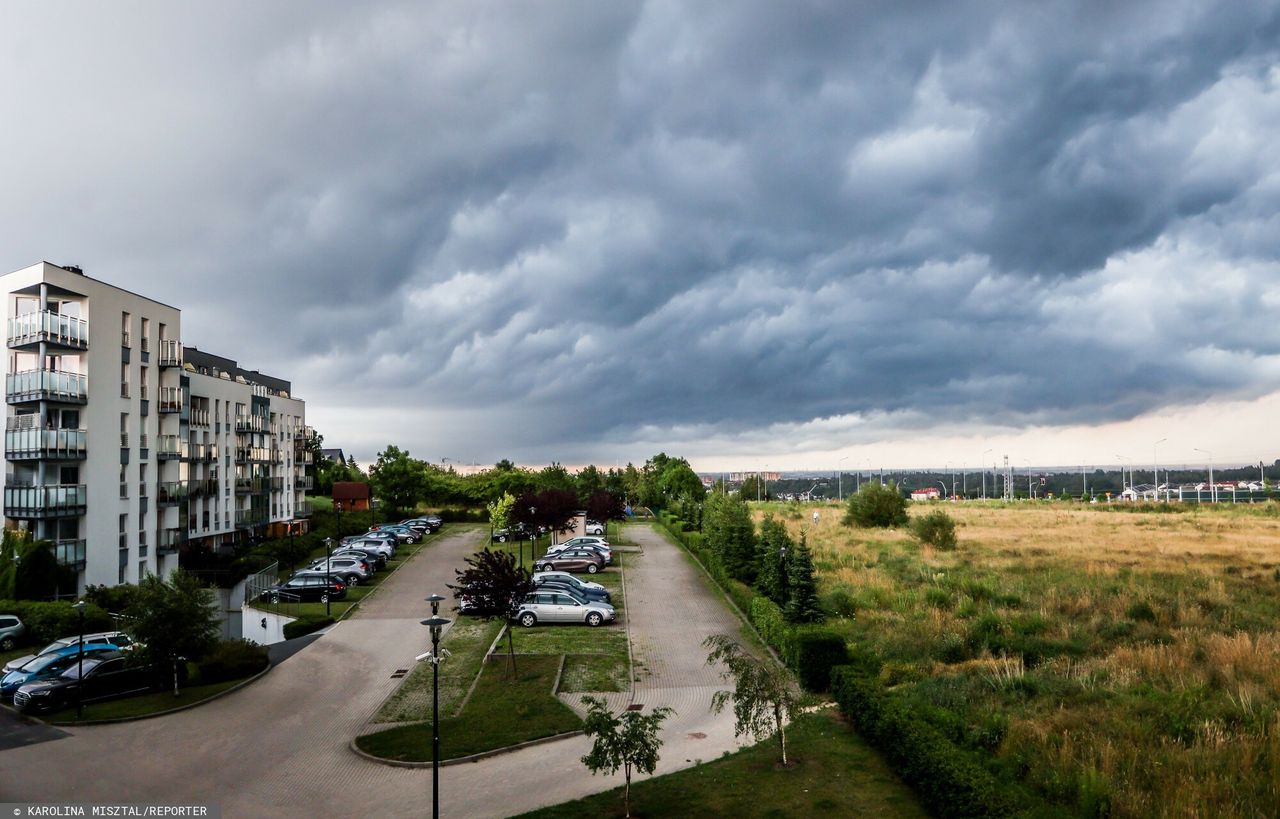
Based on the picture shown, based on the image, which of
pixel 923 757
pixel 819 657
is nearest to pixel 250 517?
pixel 819 657

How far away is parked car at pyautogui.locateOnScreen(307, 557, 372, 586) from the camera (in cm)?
4373

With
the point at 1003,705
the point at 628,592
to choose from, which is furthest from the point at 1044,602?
the point at 628,592

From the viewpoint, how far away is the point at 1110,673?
1969 cm

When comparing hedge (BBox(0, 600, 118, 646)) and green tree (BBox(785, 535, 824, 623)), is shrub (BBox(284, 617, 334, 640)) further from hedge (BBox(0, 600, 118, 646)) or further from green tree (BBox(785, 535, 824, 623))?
green tree (BBox(785, 535, 824, 623))

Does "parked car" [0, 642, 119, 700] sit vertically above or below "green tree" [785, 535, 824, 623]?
below

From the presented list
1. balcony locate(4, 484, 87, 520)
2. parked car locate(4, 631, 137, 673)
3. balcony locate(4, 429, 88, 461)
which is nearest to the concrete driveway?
parked car locate(4, 631, 137, 673)

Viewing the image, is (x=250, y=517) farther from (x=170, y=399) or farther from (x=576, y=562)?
(x=576, y=562)

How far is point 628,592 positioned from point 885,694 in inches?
883

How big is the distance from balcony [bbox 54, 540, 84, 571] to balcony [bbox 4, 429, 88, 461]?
4.29 metres

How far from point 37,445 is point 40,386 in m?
2.96

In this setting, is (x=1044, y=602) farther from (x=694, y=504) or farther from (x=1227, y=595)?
(x=694, y=504)

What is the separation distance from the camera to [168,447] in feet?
161

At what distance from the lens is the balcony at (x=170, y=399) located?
1918 inches

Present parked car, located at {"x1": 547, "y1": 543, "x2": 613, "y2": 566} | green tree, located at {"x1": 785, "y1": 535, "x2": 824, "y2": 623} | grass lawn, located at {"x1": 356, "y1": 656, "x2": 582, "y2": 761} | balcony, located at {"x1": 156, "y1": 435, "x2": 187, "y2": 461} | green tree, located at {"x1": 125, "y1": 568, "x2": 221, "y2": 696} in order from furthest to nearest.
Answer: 1. balcony, located at {"x1": 156, "y1": 435, "x2": 187, "y2": 461}
2. parked car, located at {"x1": 547, "y1": 543, "x2": 613, "y2": 566}
3. green tree, located at {"x1": 785, "y1": 535, "x2": 824, "y2": 623}
4. green tree, located at {"x1": 125, "y1": 568, "x2": 221, "y2": 696}
5. grass lawn, located at {"x1": 356, "y1": 656, "x2": 582, "y2": 761}
